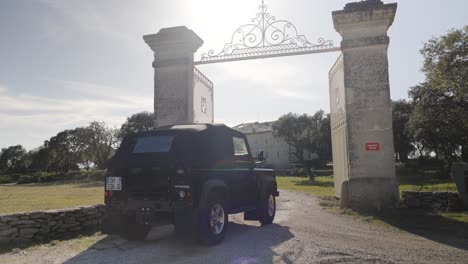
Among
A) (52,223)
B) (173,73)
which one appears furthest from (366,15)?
(52,223)

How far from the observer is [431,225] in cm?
870

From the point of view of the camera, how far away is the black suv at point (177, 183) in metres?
6.31

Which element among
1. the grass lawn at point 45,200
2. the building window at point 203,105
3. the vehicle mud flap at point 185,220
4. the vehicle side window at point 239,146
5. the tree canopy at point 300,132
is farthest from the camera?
the tree canopy at point 300,132

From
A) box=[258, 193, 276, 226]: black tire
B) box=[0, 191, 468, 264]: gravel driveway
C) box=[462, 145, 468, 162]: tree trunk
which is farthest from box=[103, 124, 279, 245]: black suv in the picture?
box=[462, 145, 468, 162]: tree trunk

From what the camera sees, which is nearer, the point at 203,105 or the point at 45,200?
the point at 203,105

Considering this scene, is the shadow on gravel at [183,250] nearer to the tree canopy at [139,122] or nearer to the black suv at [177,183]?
the black suv at [177,183]

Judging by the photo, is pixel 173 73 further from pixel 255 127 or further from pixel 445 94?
pixel 255 127

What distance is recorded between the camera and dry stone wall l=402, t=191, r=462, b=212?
35.5 ft

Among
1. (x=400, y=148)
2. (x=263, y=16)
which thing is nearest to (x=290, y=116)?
(x=400, y=148)

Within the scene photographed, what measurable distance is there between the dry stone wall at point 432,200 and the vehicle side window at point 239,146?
5.68 meters

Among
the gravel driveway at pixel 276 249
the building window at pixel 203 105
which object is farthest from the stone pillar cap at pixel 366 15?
the gravel driveway at pixel 276 249

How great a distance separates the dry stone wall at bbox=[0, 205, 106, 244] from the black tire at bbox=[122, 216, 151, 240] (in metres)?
1.70

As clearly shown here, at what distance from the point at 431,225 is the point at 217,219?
546 cm

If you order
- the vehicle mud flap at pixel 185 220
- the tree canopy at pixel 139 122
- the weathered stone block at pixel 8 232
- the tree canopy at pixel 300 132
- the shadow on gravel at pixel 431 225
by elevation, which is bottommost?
the shadow on gravel at pixel 431 225
